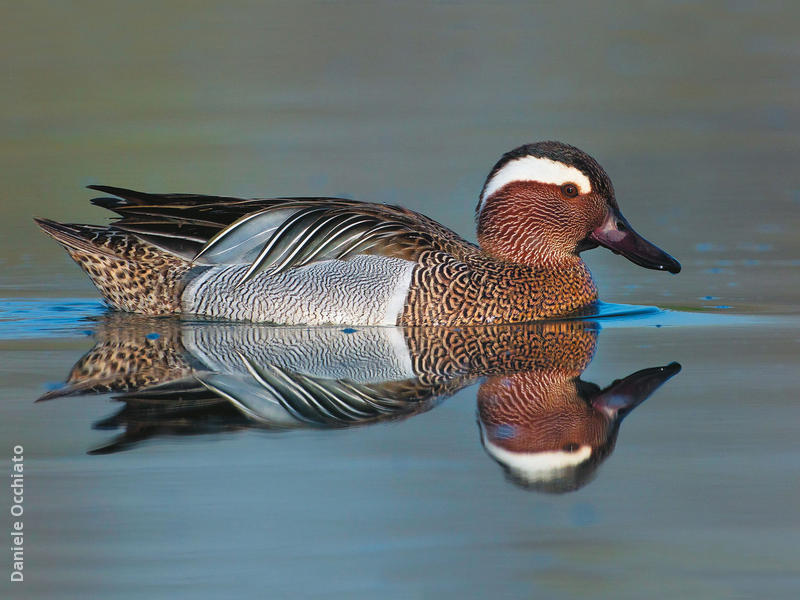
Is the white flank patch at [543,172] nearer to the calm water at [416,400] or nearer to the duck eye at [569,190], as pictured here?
the duck eye at [569,190]

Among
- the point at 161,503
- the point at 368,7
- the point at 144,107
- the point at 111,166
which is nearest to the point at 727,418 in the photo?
the point at 161,503

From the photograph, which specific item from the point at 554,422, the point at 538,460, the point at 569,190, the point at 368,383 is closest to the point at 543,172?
the point at 569,190

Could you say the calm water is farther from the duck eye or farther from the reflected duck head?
the duck eye

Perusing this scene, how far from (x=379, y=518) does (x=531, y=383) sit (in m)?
2.07

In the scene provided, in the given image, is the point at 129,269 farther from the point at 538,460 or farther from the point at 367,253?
the point at 538,460

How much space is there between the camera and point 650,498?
5.09m

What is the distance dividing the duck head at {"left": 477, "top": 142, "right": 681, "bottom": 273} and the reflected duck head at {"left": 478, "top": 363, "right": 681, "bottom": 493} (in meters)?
1.96

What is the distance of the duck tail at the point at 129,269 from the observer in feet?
29.8

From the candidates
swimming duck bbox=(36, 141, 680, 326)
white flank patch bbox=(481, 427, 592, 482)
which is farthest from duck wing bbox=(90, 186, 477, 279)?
white flank patch bbox=(481, 427, 592, 482)

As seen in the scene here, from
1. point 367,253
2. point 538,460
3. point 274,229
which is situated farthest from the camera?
point 274,229

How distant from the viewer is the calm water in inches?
179

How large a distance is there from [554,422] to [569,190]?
3238mm

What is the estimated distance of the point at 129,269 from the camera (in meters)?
9.13

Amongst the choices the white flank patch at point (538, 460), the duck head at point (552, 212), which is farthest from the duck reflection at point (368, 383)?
the duck head at point (552, 212)
